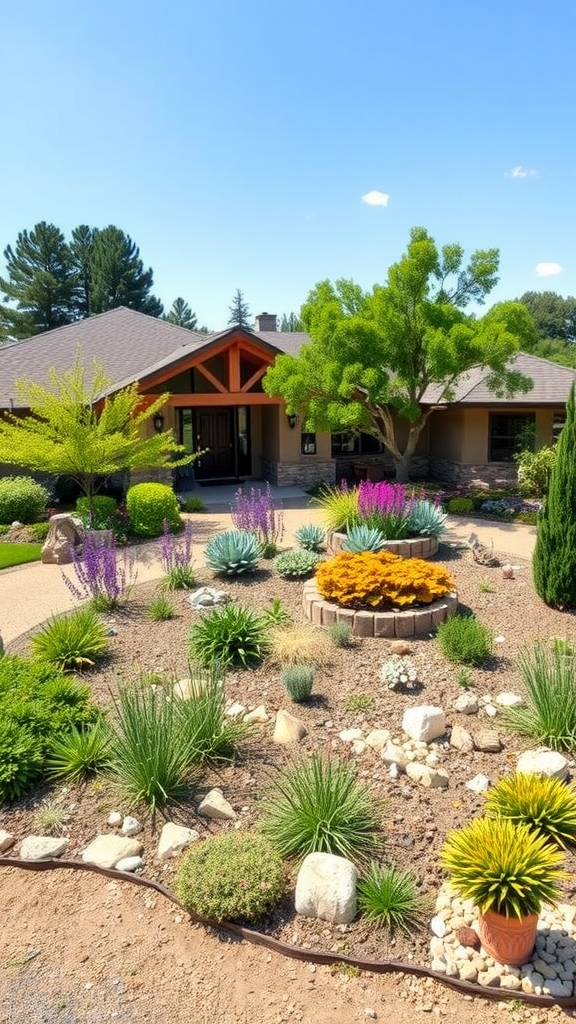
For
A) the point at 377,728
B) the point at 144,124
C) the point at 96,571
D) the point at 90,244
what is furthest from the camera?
the point at 90,244

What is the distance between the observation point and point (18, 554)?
11906 mm

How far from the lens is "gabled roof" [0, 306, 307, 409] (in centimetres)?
1662

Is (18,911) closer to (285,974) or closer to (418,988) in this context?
(285,974)

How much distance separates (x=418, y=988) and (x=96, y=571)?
6086 millimetres

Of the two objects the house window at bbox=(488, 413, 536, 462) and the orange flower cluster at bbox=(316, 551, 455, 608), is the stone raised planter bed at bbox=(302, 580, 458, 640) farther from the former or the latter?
the house window at bbox=(488, 413, 536, 462)

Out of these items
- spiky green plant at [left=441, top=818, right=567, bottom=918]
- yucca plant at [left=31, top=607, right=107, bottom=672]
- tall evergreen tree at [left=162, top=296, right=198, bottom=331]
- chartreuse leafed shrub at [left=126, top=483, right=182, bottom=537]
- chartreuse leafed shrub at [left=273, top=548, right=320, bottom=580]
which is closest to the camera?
spiky green plant at [left=441, top=818, right=567, bottom=918]

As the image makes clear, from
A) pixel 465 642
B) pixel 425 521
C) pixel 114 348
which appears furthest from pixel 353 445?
pixel 465 642

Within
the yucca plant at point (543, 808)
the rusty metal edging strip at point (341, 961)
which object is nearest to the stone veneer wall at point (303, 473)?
the yucca plant at point (543, 808)

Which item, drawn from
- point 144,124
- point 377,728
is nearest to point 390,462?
point 144,124

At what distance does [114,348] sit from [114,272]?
23686 millimetres

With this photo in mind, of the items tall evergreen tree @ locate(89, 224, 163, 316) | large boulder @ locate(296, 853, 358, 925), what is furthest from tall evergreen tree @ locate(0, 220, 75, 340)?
large boulder @ locate(296, 853, 358, 925)

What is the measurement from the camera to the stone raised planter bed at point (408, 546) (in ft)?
31.4

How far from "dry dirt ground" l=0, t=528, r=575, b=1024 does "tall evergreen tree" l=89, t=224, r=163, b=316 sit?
39821 millimetres

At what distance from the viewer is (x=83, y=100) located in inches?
391
